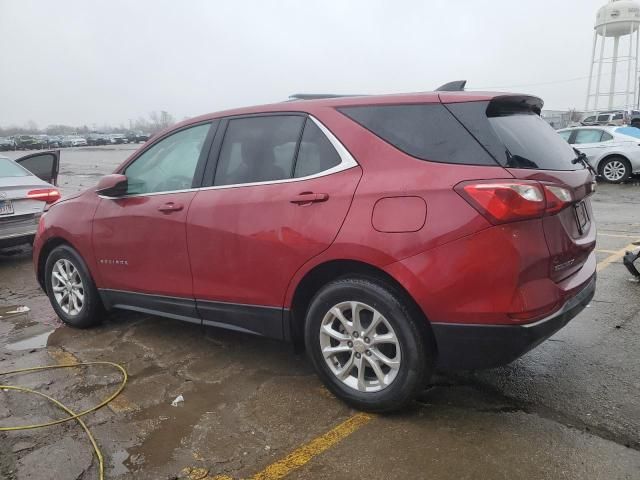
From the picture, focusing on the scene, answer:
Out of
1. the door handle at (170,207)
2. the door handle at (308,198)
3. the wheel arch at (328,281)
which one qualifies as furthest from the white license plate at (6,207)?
the door handle at (308,198)

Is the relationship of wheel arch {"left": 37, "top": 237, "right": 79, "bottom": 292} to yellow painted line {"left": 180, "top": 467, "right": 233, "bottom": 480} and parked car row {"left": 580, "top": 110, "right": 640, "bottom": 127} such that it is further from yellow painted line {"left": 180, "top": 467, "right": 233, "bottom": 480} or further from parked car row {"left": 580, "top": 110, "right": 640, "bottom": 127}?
parked car row {"left": 580, "top": 110, "right": 640, "bottom": 127}

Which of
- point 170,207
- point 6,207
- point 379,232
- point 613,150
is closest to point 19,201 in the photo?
point 6,207

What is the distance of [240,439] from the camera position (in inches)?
112

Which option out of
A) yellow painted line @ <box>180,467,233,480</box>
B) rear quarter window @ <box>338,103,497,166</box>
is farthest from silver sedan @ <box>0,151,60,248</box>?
rear quarter window @ <box>338,103,497,166</box>

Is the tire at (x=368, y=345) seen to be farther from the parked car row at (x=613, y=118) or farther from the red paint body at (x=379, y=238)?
the parked car row at (x=613, y=118)

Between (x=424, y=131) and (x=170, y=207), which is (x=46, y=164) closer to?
(x=170, y=207)

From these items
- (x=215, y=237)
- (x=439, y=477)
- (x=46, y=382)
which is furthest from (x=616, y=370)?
(x=46, y=382)

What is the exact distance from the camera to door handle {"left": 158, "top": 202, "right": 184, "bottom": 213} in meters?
3.67

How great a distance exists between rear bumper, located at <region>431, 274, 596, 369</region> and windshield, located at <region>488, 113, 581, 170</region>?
74 cm

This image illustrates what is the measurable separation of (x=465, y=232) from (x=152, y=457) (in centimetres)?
194

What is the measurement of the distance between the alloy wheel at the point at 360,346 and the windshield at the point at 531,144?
1.08 m

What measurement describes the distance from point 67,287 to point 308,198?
9.21ft

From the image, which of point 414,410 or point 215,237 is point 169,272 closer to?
point 215,237

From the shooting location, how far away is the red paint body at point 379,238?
2.54 metres
